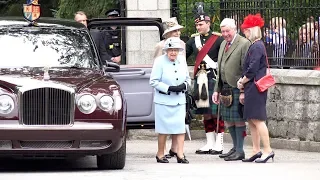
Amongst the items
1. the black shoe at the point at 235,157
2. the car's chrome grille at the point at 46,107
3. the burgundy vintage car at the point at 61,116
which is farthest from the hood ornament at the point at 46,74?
the black shoe at the point at 235,157

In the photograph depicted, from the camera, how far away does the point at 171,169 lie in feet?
43.2

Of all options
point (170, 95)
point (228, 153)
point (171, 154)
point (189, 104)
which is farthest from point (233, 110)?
point (170, 95)

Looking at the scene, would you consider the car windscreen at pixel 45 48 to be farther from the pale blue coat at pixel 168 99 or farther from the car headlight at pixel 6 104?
the car headlight at pixel 6 104

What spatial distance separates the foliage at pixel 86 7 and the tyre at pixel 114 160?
14.3m

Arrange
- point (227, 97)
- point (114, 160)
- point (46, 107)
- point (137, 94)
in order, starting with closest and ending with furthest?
point (46, 107) → point (114, 160) → point (227, 97) → point (137, 94)

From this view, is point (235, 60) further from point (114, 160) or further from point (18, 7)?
point (18, 7)

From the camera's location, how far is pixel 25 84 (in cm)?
1236

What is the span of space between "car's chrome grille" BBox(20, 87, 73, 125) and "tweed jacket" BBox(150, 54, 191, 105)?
6.58 feet

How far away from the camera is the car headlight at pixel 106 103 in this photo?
40.9 ft

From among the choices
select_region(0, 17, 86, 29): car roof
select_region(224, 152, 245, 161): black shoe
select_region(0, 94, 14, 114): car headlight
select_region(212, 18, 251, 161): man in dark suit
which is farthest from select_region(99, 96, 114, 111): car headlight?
select_region(224, 152, 245, 161): black shoe

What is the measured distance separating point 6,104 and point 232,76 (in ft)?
12.7

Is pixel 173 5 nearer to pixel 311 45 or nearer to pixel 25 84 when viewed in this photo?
pixel 311 45

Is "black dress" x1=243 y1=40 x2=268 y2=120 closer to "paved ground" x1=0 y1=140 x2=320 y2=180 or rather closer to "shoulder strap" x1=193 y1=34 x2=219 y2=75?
"paved ground" x1=0 y1=140 x2=320 y2=180

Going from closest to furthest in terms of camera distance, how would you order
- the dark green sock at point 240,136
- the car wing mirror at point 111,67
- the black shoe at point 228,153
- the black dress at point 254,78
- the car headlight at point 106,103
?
the car headlight at point 106,103, the car wing mirror at point 111,67, the black dress at point 254,78, the dark green sock at point 240,136, the black shoe at point 228,153
